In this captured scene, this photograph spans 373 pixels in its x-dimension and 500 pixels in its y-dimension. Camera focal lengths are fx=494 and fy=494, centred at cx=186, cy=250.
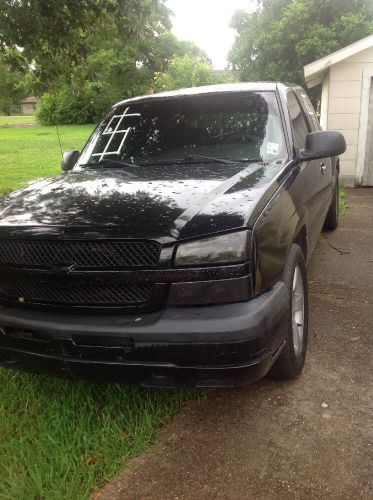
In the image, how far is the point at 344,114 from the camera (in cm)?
1013

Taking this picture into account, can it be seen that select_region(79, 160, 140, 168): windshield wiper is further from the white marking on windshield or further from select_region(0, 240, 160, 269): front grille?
select_region(0, 240, 160, 269): front grille

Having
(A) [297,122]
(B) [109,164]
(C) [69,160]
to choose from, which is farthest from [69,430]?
(A) [297,122]

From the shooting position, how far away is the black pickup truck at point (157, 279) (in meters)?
2.23

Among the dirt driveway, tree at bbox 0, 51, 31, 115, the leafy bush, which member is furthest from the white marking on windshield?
the leafy bush

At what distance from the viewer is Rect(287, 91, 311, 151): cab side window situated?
3719 mm

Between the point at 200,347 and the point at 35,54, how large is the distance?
21.8ft

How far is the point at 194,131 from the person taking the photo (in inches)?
146

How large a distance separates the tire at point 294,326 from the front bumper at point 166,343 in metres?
0.31

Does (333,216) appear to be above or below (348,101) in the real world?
below

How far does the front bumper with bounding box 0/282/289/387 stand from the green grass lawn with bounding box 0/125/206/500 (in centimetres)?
38

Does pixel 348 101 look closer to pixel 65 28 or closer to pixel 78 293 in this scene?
pixel 65 28

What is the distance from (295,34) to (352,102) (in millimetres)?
16335

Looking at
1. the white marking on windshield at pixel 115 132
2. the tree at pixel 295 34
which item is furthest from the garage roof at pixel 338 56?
the tree at pixel 295 34

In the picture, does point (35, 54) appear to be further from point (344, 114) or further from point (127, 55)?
point (127, 55)
